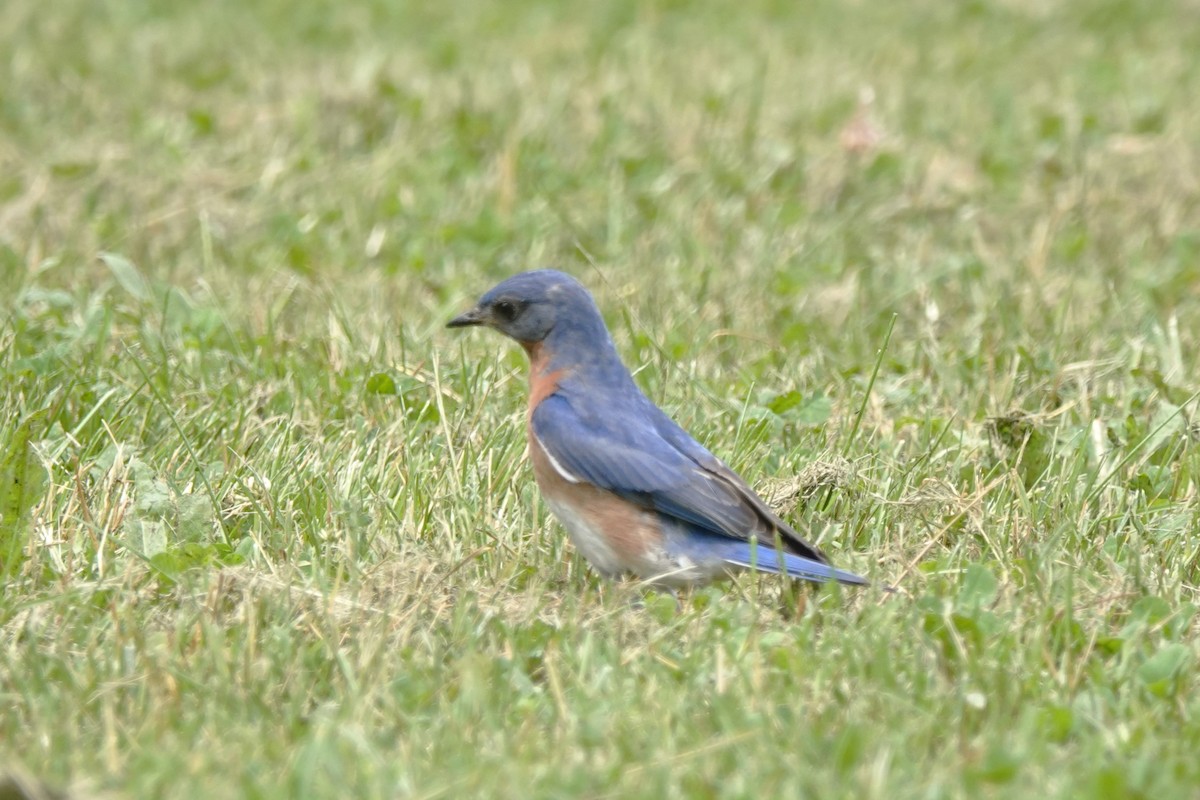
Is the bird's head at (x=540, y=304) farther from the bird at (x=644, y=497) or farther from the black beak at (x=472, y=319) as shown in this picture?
the bird at (x=644, y=497)

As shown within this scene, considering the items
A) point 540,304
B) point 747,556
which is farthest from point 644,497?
point 540,304

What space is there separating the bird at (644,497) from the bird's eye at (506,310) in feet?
0.89

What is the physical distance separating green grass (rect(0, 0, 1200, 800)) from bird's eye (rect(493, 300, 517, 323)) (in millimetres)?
309

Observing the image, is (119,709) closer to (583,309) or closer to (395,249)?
(583,309)

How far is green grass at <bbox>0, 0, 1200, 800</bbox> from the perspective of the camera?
11.2 feet

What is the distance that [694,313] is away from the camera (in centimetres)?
618

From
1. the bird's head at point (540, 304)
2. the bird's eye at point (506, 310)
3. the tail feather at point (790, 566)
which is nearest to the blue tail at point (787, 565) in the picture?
the tail feather at point (790, 566)

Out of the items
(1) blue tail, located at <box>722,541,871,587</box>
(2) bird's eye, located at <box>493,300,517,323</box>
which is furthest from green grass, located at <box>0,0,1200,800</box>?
(2) bird's eye, located at <box>493,300,517,323</box>

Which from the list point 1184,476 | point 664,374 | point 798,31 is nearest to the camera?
point 1184,476

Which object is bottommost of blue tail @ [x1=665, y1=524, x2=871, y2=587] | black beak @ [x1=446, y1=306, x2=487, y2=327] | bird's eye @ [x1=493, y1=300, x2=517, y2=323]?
blue tail @ [x1=665, y1=524, x2=871, y2=587]

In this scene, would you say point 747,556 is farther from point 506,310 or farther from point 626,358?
point 626,358

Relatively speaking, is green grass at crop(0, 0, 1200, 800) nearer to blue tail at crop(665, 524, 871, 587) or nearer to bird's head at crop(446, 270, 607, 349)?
blue tail at crop(665, 524, 871, 587)

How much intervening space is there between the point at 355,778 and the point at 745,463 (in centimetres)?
Answer: 194

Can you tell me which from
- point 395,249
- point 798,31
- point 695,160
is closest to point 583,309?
point 395,249
